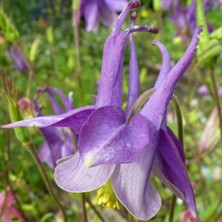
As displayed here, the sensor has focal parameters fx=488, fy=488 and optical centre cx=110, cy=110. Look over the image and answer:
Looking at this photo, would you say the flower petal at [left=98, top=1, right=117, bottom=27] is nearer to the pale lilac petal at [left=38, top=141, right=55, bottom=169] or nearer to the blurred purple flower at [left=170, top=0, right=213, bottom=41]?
the blurred purple flower at [left=170, top=0, right=213, bottom=41]

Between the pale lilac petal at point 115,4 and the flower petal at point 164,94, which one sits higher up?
the flower petal at point 164,94

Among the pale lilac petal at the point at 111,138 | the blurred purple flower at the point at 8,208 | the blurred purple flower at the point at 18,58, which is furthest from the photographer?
the blurred purple flower at the point at 18,58

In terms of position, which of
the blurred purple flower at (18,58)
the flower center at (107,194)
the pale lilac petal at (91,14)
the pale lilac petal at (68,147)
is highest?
the pale lilac petal at (91,14)

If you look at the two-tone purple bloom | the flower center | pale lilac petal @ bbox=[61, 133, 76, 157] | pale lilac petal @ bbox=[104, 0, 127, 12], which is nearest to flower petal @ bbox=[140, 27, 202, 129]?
the two-tone purple bloom

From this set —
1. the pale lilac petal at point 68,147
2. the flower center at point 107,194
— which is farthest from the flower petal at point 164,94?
the pale lilac petal at point 68,147

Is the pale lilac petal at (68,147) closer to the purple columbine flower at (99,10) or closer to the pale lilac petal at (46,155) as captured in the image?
the pale lilac petal at (46,155)

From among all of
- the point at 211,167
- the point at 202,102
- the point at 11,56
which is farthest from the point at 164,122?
the point at 202,102

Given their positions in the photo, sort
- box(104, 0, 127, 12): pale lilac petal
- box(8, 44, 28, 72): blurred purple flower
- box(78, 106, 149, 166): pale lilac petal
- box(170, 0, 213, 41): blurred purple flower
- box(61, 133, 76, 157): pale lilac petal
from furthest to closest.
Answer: box(8, 44, 28, 72): blurred purple flower
box(170, 0, 213, 41): blurred purple flower
box(104, 0, 127, 12): pale lilac petal
box(61, 133, 76, 157): pale lilac petal
box(78, 106, 149, 166): pale lilac petal

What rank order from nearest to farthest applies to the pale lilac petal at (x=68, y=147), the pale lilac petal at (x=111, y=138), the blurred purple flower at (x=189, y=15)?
the pale lilac petal at (x=111, y=138) < the pale lilac petal at (x=68, y=147) < the blurred purple flower at (x=189, y=15)
